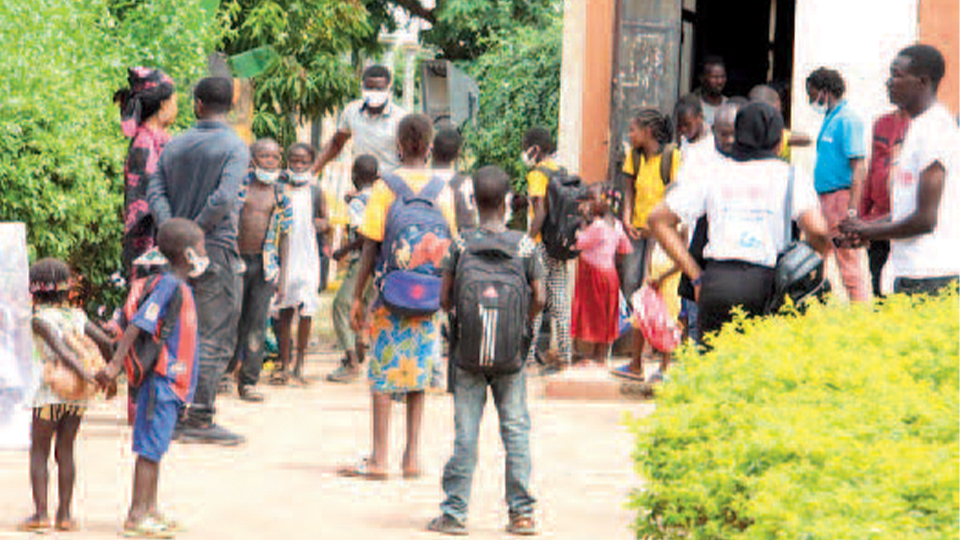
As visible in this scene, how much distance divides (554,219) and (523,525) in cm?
658

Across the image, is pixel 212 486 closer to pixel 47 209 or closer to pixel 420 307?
pixel 420 307

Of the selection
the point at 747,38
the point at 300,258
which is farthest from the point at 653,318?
the point at 747,38

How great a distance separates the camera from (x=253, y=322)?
43.8ft

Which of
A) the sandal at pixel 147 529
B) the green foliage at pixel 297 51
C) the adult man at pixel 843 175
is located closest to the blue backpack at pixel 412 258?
the sandal at pixel 147 529

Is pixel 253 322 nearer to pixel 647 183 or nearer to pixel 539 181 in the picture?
pixel 539 181

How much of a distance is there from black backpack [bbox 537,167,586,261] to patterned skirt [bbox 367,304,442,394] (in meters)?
5.05

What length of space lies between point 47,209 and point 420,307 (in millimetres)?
4009

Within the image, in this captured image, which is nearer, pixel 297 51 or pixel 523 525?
pixel 523 525

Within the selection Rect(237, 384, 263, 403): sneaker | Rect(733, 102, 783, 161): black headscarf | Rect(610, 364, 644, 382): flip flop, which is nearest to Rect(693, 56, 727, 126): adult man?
Rect(610, 364, 644, 382): flip flop

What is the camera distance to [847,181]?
12.0 m

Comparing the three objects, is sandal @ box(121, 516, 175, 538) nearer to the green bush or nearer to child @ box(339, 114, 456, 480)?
child @ box(339, 114, 456, 480)

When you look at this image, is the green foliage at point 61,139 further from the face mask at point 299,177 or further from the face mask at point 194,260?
the face mask at point 194,260

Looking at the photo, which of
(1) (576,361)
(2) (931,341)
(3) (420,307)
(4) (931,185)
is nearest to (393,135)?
(1) (576,361)

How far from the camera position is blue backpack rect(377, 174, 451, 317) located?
32.1 ft
